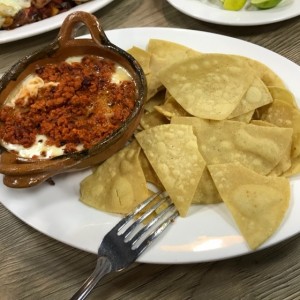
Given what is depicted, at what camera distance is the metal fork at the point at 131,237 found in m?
1.01

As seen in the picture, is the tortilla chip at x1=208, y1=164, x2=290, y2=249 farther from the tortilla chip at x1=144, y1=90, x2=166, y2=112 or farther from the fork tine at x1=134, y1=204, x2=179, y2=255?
the tortilla chip at x1=144, y1=90, x2=166, y2=112

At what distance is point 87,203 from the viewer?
3.79 feet

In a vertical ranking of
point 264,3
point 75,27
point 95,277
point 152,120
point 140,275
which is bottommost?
point 140,275

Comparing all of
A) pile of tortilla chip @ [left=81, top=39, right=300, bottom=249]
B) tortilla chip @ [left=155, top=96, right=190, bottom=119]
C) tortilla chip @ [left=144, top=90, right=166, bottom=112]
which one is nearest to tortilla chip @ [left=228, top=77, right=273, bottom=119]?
pile of tortilla chip @ [left=81, top=39, right=300, bottom=249]

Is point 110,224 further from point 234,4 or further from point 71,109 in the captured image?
point 234,4

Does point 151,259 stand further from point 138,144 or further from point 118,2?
point 118,2

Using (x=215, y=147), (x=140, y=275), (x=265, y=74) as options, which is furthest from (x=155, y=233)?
(x=265, y=74)

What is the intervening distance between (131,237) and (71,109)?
43 centimetres

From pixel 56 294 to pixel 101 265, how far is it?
214 millimetres

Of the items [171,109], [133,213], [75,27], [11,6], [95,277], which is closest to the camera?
[95,277]

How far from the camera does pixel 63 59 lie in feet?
4.81

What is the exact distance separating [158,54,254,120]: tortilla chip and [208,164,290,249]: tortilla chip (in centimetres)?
19

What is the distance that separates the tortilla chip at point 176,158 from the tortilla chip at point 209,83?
0.31 feet

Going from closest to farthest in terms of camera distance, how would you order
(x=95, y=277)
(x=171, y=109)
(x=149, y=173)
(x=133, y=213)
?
(x=95, y=277) < (x=133, y=213) < (x=149, y=173) < (x=171, y=109)
